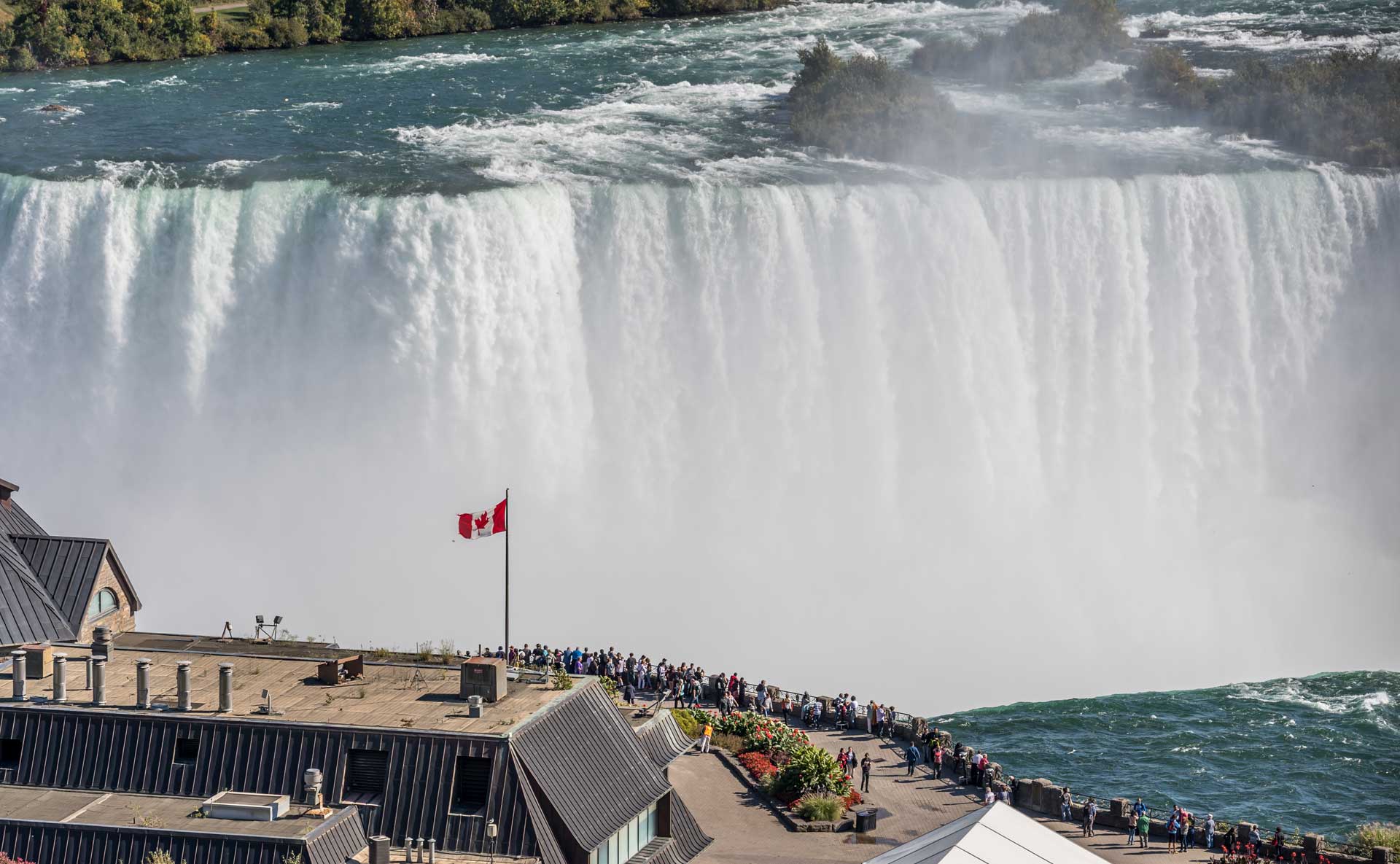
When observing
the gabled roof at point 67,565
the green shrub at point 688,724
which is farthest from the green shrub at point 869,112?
the gabled roof at point 67,565

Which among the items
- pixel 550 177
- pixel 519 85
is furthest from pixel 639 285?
pixel 519 85

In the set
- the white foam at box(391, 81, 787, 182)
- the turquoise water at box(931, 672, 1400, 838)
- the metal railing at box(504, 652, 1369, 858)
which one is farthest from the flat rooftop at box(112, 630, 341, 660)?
the white foam at box(391, 81, 787, 182)

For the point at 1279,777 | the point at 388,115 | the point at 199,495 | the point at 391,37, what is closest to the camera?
the point at 1279,777

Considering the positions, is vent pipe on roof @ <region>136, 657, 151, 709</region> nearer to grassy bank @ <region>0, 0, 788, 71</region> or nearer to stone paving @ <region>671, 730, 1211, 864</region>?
stone paving @ <region>671, 730, 1211, 864</region>

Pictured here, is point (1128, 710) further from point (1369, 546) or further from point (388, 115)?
point (388, 115)

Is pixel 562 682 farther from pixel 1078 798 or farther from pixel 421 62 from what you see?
pixel 421 62

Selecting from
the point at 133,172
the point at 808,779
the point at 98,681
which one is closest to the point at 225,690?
the point at 98,681

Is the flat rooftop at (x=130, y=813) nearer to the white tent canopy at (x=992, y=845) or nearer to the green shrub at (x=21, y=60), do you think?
the white tent canopy at (x=992, y=845)
